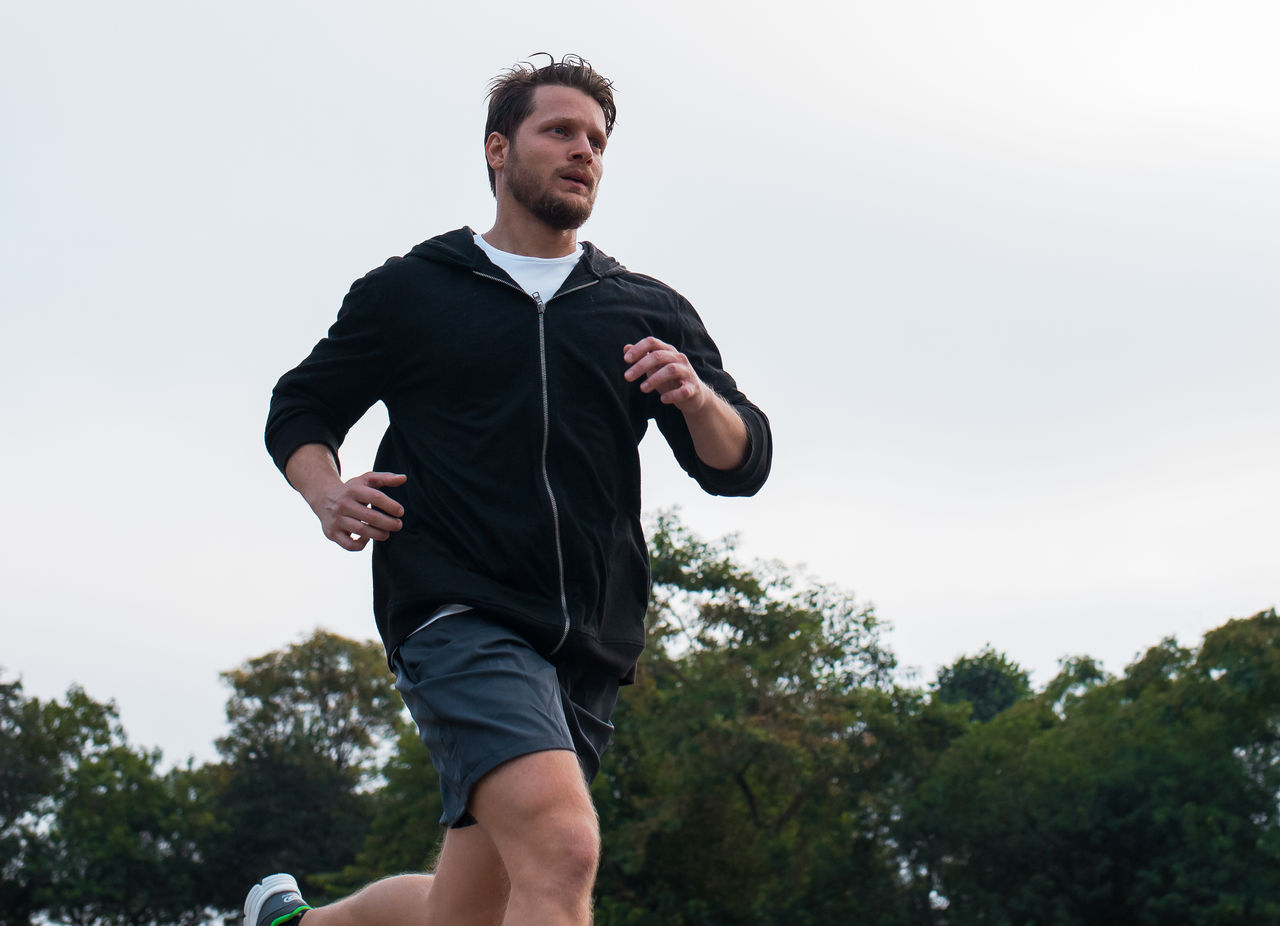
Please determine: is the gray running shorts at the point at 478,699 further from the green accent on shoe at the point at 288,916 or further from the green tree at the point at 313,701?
the green tree at the point at 313,701

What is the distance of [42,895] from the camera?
5319 cm

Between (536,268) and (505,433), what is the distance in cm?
61

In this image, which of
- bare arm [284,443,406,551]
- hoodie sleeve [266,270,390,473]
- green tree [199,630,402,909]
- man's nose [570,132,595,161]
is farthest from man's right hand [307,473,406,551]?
green tree [199,630,402,909]

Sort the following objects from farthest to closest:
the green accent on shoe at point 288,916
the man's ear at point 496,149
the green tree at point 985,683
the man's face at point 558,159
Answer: the green tree at point 985,683 → the green accent on shoe at point 288,916 → the man's ear at point 496,149 → the man's face at point 558,159

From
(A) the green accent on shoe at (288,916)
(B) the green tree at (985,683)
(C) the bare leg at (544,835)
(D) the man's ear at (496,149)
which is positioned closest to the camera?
(C) the bare leg at (544,835)

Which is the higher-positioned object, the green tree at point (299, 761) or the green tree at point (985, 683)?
the green tree at point (985, 683)

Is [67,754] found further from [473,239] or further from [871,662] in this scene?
[473,239]

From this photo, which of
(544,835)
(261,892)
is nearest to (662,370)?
(544,835)

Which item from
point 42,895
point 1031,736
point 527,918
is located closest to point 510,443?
point 527,918

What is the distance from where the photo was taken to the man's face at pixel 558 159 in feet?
14.8

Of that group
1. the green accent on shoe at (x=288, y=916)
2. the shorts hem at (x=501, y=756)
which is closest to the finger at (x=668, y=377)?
the shorts hem at (x=501, y=756)

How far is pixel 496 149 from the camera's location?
4777mm

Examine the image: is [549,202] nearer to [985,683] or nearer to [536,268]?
[536,268]

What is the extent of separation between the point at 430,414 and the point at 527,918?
1.46m
